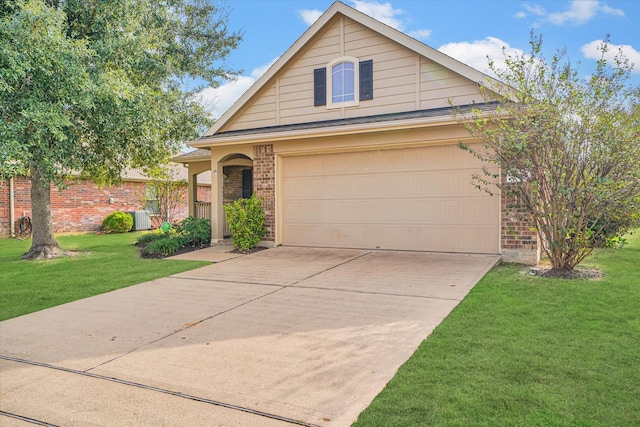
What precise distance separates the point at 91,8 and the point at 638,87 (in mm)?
11620

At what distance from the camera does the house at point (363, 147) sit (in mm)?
9719

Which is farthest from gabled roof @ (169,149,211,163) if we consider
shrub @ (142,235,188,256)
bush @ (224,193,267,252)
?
bush @ (224,193,267,252)

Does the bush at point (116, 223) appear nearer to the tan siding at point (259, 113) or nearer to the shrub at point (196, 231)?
the shrub at point (196, 231)

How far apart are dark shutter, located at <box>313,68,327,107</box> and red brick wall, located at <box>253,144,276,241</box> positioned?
1.67 m

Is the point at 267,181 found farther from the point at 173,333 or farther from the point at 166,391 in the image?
the point at 166,391

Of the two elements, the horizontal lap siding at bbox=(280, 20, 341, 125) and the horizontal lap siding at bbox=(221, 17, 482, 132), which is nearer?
the horizontal lap siding at bbox=(221, 17, 482, 132)

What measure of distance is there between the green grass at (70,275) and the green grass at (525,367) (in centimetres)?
561

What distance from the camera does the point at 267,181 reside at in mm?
12047

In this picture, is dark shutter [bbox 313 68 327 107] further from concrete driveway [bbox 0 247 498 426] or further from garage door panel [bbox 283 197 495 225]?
concrete driveway [bbox 0 247 498 426]

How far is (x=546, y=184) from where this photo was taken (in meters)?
7.59

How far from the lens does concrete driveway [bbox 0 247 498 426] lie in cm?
345

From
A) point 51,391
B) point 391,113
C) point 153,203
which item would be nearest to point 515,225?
point 391,113

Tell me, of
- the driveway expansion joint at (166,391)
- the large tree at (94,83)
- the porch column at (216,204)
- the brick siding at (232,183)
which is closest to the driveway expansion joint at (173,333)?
the driveway expansion joint at (166,391)

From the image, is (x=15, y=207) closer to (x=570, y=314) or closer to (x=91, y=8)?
(x=91, y=8)
